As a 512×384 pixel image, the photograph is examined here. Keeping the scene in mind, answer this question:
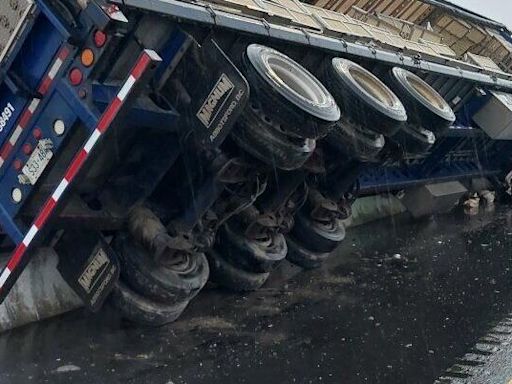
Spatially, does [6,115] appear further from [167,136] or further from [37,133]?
[167,136]

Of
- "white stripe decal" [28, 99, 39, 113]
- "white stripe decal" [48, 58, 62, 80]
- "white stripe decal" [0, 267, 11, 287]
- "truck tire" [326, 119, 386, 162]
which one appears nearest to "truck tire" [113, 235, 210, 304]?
"white stripe decal" [0, 267, 11, 287]

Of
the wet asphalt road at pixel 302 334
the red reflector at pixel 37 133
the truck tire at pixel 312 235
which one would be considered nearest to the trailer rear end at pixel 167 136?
the red reflector at pixel 37 133

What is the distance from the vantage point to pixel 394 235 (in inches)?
348

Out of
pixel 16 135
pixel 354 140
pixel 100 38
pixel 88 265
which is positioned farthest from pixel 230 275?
pixel 100 38

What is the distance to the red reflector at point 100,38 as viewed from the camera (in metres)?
3.87

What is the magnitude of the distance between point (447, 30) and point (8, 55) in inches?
356

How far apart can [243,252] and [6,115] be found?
6.36ft

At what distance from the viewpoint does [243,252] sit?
5.46m

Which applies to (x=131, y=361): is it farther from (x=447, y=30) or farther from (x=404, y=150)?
(x=447, y=30)

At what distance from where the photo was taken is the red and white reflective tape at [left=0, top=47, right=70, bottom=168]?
13.4ft

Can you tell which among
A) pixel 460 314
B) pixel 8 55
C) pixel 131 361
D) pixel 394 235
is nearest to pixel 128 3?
pixel 8 55

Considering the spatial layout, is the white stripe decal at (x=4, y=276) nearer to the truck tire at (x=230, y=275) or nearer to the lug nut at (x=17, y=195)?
the lug nut at (x=17, y=195)

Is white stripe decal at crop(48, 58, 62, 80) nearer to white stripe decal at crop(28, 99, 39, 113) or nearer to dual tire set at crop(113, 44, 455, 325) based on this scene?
white stripe decal at crop(28, 99, 39, 113)

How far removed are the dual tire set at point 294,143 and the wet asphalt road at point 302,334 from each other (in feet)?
0.75
